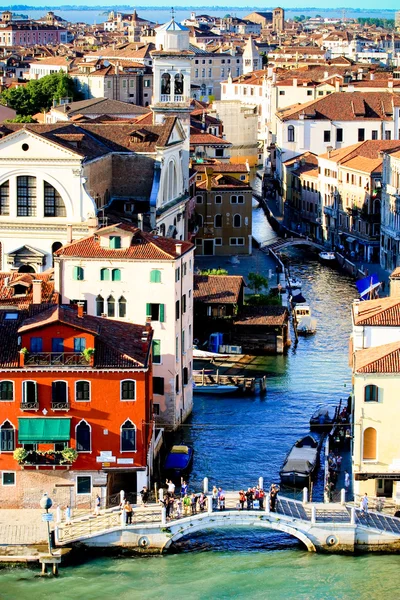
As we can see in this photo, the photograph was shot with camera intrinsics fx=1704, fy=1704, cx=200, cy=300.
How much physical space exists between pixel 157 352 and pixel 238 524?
25.9 feet

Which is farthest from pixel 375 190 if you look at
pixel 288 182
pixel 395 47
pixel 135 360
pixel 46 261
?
pixel 395 47

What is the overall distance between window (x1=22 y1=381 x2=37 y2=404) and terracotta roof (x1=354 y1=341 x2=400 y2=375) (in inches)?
233

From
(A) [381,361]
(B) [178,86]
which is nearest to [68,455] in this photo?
(A) [381,361]

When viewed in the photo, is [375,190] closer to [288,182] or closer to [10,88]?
[288,182]

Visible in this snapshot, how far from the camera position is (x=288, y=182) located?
7825 centimetres

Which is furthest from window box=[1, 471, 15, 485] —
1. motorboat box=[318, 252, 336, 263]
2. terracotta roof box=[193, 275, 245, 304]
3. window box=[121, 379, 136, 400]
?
motorboat box=[318, 252, 336, 263]

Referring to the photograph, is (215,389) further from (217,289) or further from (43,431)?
(43,431)

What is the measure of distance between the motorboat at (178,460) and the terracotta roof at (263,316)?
41.7ft

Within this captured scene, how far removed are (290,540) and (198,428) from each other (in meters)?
8.50

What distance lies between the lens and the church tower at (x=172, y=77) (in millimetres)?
58812

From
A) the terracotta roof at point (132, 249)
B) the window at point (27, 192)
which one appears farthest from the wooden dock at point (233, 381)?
the window at point (27, 192)

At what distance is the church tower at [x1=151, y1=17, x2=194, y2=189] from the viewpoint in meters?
58.8

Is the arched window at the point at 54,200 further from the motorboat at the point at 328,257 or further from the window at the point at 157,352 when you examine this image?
the motorboat at the point at 328,257

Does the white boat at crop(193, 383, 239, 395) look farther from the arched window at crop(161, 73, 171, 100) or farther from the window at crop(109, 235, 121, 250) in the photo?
the arched window at crop(161, 73, 171, 100)
